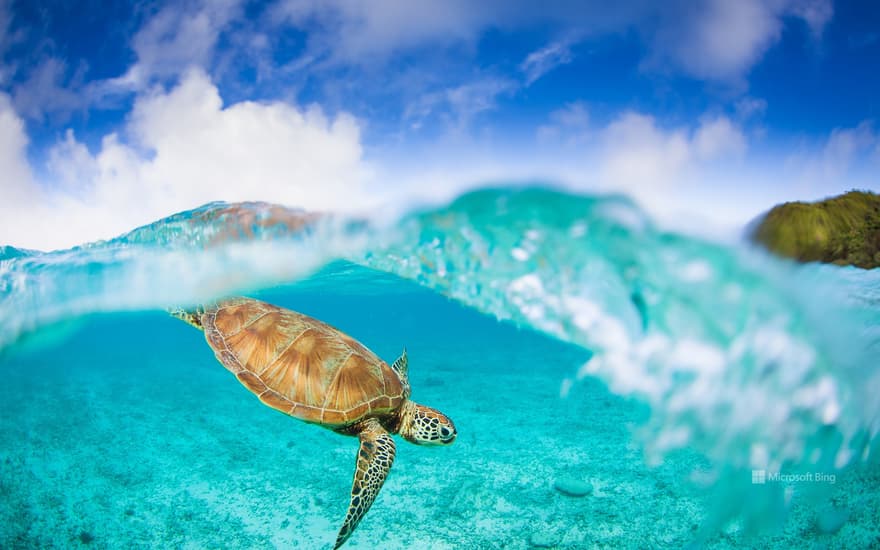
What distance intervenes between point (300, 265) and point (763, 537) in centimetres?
1415

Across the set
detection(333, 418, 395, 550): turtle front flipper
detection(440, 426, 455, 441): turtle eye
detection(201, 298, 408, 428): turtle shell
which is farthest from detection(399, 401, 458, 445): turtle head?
detection(333, 418, 395, 550): turtle front flipper

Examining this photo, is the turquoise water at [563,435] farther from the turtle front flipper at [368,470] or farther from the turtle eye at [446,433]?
the turtle front flipper at [368,470]

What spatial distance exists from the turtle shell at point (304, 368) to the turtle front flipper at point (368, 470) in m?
0.32

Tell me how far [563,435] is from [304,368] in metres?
7.45

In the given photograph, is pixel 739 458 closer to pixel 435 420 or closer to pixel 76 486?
pixel 435 420

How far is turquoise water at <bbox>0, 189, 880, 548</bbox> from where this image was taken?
239 inches

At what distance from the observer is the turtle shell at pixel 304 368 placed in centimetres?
505

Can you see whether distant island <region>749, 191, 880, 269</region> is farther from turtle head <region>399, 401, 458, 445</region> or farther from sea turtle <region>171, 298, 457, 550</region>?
sea turtle <region>171, 298, 457, 550</region>

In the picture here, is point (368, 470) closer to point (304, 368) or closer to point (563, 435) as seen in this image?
point (304, 368)

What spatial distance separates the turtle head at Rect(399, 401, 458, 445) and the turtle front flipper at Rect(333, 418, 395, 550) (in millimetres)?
417

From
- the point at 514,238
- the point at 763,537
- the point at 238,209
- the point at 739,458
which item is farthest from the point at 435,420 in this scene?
the point at 238,209

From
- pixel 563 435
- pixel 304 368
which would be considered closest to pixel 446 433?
pixel 304 368

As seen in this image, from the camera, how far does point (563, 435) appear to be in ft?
32.2

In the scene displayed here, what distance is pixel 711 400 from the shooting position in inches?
295
